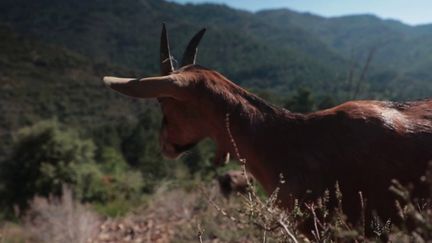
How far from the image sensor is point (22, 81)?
6888cm

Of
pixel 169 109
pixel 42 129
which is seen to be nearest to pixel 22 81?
pixel 42 129

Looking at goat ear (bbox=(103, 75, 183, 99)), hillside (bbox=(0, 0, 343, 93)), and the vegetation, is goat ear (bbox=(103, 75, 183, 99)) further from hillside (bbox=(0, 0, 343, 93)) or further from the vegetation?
hillside (bbox=(0, 0, 343, 93))

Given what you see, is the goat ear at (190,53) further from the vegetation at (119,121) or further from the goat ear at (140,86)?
the goat ear at (140,86)

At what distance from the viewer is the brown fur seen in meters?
2.36

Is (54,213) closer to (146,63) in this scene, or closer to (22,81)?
(22,81)

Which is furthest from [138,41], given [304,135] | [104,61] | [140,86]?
[304,135]

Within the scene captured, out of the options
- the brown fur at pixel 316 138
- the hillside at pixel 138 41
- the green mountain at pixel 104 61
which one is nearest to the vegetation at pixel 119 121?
the brown fur at pixel 316 138

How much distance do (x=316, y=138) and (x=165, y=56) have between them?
116cm

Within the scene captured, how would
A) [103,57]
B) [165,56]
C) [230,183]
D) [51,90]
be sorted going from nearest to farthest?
[165,56] < [230,183] < [51,90] < [103,57]

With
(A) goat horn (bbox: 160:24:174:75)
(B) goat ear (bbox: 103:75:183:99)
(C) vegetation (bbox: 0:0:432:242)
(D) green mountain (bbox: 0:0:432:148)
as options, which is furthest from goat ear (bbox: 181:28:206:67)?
(D) green mountain (bbox: 0:0:432:148)

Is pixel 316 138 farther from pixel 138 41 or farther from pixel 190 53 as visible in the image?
pixel 138 41

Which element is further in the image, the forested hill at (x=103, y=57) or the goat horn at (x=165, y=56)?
the forested hill at (x=103, y=57)

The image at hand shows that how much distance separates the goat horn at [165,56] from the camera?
3.13 m

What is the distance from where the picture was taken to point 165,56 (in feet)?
10.5
